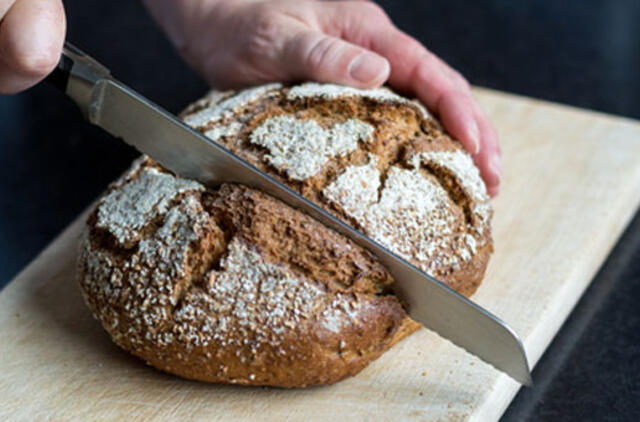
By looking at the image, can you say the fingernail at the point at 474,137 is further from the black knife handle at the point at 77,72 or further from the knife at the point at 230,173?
the black knife handle at the point at 77,72

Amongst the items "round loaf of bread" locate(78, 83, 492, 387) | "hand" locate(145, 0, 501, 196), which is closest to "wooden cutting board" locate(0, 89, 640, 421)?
"round loaf of bread" locate(78, 83, 492, 387)

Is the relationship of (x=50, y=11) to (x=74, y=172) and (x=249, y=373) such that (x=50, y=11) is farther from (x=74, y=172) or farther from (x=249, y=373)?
(x=74, y=172)

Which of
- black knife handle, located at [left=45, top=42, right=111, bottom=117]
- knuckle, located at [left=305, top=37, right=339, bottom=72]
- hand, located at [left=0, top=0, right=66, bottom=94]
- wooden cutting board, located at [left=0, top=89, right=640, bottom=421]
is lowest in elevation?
wooden cutting board, located at [left=0, top=89, right=640, bottom=421]

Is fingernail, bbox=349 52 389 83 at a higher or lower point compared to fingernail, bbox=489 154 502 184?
higher

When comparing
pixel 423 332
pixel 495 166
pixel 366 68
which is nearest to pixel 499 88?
pixel 495 166

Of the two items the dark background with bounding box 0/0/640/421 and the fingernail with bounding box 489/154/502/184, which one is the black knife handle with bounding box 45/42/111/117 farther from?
the fingernail with bounding box 489/154/502/184

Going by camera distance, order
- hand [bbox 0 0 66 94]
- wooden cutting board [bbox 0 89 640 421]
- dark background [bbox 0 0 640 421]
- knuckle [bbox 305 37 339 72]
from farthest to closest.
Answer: knuckle [bbox 305 37 339 72], dark background [bbox 0 0 640 421], wooden cutting board [bbox 0 89 640 421], hand [bbox 0 0 66 94]

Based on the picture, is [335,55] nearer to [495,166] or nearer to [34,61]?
[495,166]
